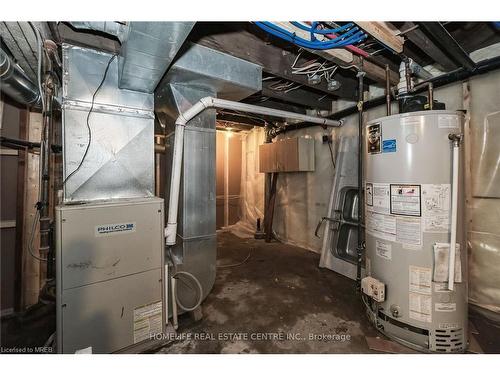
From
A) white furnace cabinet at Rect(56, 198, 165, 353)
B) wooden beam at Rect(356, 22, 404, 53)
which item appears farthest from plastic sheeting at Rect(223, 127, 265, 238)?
wooden beam at Rect(356, 22, 404, 53)

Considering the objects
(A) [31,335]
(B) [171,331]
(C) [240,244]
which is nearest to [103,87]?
(B) [171,331]

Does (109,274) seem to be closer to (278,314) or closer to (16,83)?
(278,314)

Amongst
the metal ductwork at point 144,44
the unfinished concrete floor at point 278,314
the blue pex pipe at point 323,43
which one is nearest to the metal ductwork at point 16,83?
the metal ductwork at point 144,44

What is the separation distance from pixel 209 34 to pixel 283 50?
0.67 meters

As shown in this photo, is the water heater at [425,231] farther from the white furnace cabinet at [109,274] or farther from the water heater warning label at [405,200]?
the white furnace cabinet at [109,274]

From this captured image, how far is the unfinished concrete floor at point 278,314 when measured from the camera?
1457 millimetres

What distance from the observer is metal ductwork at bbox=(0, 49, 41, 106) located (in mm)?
1271

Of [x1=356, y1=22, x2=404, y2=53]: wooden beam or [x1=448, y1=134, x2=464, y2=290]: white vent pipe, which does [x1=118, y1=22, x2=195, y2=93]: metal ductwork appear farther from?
[x1=448, y1=134, x2=464, y2=290]: white vent pipe

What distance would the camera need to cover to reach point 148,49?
3.84ft

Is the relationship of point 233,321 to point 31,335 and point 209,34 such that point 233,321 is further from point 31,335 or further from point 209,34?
point 209,34

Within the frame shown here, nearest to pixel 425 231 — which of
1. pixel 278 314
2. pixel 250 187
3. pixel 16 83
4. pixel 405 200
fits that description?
pixel 405 200

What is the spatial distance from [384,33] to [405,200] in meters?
1.10

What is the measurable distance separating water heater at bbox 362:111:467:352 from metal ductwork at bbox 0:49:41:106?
2.43 meters

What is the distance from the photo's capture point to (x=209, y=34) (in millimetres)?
1545
